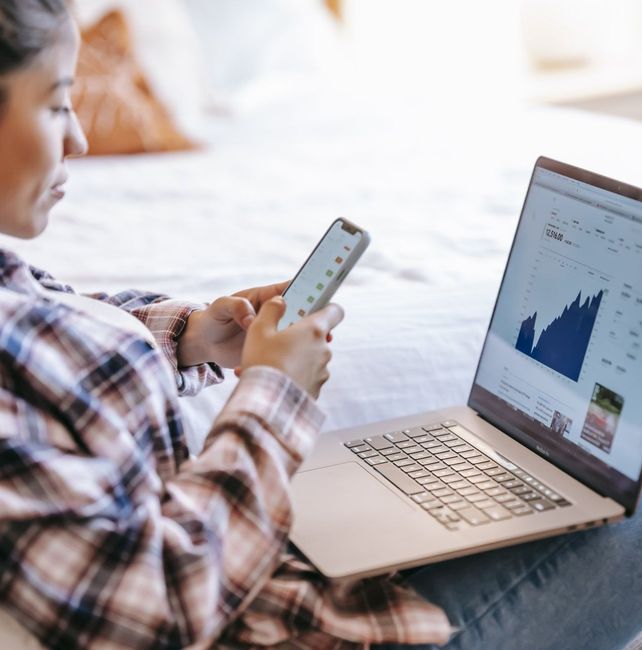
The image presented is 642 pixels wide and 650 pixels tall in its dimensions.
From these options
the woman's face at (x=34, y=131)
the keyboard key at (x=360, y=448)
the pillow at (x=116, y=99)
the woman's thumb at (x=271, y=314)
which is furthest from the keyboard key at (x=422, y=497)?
the pillow at (x=116, y=99)

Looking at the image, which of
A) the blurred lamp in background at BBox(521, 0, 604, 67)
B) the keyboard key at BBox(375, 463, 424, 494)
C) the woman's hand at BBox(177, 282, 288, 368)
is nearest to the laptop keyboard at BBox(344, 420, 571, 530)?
the keyboard key at BBox(375, 463, 424, 494)

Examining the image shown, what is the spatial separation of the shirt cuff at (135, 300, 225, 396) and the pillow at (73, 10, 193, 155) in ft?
3.24

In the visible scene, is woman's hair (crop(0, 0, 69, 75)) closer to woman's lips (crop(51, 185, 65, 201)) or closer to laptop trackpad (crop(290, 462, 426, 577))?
woman's lips (crop(51, 185, 65, 201))

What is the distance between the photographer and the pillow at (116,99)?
1.90 metres

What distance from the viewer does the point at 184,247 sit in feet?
4.94

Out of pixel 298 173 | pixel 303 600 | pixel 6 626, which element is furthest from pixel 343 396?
pixel 298 173

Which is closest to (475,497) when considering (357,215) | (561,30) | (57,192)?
(57,192)

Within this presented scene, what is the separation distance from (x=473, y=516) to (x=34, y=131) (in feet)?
1.51

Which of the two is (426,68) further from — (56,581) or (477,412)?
(56,581)

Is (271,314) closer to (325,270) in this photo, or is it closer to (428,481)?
(325,270)

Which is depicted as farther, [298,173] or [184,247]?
[298,173]

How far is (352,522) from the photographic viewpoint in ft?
2.64

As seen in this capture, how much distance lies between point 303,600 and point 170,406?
18 cm

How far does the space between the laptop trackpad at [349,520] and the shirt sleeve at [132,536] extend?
3.2 inches
